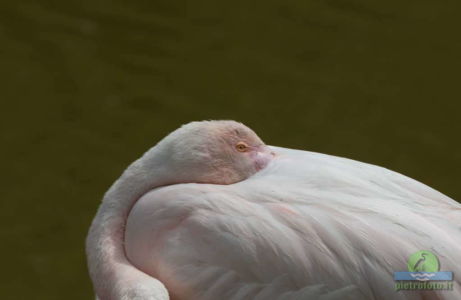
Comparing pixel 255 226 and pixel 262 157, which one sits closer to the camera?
pixel 255 226

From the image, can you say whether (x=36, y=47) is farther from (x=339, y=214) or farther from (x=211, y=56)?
(x=339, y=214)

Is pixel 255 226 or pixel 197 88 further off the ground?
pixel 255 226

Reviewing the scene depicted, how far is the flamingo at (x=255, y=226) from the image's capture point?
3480 mm

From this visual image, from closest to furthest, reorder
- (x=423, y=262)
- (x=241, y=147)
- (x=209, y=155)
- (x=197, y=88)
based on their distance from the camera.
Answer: (x=423, y=262)
(x=209, y=155)
(x=241, y=147)
(x=197, y=88)

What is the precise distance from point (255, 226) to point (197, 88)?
12.2ft

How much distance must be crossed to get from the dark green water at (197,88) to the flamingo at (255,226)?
2.03 metres

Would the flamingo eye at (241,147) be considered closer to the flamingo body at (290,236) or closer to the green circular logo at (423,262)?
the flamingo body at (290,236)

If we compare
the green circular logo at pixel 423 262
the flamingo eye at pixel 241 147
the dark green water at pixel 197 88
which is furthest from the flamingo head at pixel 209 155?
the dark green water at pixel 197 88

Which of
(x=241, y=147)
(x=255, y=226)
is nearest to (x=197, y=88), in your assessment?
(x=241, y=147)

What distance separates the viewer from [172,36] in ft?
24.9

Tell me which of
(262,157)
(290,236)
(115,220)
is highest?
(262,157)

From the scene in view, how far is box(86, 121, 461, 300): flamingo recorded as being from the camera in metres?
3.48

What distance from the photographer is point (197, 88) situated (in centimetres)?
717

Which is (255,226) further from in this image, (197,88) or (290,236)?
(197,88)
